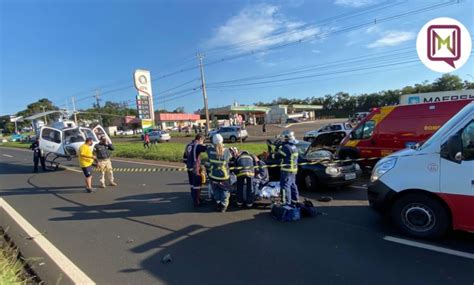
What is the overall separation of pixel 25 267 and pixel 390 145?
9.55 meters

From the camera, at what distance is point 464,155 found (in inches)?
157

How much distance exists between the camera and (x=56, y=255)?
4.51m

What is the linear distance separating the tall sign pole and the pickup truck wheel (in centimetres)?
2308

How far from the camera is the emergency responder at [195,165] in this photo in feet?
22.6

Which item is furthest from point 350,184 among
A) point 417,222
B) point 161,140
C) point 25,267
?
point 161,140

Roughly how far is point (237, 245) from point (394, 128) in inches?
285

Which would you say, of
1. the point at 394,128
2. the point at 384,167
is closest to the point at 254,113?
the point at 394,128

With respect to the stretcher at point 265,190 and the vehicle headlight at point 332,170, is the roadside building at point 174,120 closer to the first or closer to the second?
the vehicle headlight at point 332,170

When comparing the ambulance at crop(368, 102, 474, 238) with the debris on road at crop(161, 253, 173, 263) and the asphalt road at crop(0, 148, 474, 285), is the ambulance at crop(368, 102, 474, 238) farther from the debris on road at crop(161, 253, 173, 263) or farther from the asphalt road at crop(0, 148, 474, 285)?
the debris on road at crop(161, 253, 173, 263)

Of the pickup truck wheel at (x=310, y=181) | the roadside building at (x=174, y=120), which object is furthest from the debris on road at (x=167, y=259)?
the roadside building at (x=174, y=120)

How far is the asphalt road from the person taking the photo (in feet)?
11.8

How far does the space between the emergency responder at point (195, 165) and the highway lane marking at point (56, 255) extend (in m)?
2.90

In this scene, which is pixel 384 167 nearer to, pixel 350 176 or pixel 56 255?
pixel 350 176

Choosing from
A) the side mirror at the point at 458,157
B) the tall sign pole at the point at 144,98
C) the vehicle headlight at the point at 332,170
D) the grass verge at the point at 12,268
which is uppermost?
the tall sign pole at the point at 144,98
